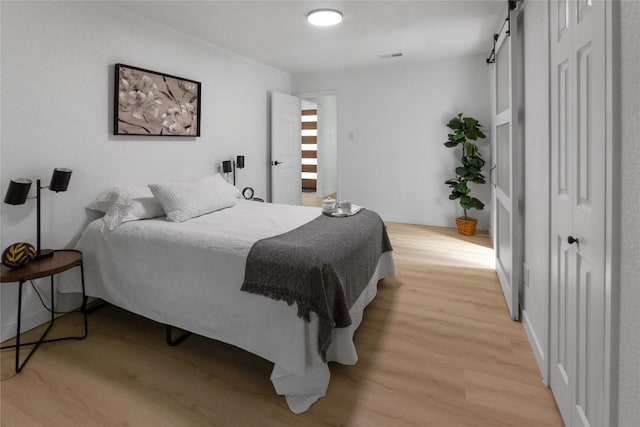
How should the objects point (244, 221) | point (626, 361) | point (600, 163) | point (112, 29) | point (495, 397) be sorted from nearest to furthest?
point (626, 361) < point (600, 163) < point (495, 397) < point (244, 221) < point (112, 29)

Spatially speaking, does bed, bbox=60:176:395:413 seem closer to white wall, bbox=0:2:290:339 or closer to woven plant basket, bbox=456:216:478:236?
white wall, bbox=0:2:290:339

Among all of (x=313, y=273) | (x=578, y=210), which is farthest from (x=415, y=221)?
(x=578, y=210)

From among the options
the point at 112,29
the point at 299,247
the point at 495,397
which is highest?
the point at 112,29

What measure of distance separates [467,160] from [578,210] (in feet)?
12.3

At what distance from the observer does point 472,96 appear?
5.08m

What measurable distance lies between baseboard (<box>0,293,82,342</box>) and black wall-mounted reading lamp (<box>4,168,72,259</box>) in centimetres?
49

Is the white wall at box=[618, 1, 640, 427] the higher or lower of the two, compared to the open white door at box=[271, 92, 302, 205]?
lower

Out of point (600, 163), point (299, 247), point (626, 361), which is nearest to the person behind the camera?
point (626, 361)

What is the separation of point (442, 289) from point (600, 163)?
2.16 meters

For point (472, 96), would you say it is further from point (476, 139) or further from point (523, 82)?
point (523, 82)

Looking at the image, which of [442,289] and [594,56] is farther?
[442,289]

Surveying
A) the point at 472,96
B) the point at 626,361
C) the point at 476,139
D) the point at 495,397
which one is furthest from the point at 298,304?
the point at 472,96

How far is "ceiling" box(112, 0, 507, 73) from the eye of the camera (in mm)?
3133

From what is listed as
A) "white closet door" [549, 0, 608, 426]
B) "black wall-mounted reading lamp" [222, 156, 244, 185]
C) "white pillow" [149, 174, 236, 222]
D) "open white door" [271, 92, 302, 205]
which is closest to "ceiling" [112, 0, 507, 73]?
"open white door" [271, 92, 302, 205]
